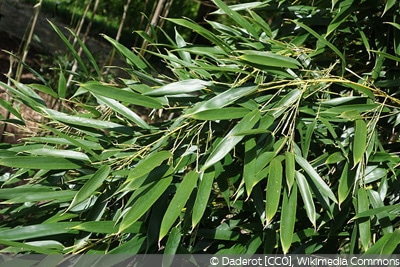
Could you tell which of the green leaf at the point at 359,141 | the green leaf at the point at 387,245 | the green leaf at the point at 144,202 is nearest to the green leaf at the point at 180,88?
the green leaf at the point at 144,202

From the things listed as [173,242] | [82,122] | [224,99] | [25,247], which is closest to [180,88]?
[224,99]

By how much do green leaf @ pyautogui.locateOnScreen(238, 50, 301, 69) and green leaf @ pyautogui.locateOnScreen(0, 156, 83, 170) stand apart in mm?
448

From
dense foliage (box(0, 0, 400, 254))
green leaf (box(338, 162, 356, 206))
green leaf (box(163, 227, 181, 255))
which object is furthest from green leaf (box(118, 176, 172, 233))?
green leaf (box(338, 162, 356, 206))

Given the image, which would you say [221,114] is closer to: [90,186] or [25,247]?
[90,186]

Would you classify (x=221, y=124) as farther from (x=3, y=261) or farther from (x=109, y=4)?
(x=109, y=4)

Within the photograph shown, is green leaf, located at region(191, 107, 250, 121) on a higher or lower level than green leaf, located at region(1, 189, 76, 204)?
higher

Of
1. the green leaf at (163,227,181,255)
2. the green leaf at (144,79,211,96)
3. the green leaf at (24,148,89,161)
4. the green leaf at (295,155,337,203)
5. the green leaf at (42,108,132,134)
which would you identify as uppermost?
the green leaf at (144,79,211,96)

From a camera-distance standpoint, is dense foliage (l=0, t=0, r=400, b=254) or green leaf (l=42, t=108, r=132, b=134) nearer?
dense foliage (l=0, t=0, r=400, b=254)

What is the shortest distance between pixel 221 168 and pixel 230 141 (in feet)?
0.36

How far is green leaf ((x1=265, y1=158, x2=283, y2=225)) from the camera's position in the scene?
107 centimetres

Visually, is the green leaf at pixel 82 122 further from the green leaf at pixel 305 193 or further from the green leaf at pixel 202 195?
the green leaf at pixel 305 193

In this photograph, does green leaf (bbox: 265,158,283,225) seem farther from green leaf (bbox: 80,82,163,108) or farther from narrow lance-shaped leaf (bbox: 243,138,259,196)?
green leaf (bbox: 80,82,163,108)

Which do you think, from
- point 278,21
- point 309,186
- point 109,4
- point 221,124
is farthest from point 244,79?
point 109,4

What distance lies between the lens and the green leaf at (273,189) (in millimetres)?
1073
